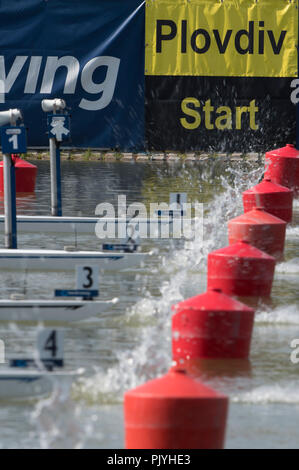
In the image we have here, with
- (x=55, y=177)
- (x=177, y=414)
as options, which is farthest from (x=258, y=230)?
(x=177, y=414)

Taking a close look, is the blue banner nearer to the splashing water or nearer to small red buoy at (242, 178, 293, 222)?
the splashing water

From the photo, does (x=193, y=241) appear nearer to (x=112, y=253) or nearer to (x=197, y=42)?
(x=112, y=253)

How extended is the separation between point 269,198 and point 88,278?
631cm

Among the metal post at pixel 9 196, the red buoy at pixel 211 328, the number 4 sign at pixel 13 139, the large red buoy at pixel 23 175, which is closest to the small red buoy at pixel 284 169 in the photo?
the large red buoy at pixel 23 175

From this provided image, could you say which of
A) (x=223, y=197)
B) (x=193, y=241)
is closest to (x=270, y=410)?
(x=193, y=241)

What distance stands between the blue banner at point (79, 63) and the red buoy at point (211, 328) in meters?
15.2

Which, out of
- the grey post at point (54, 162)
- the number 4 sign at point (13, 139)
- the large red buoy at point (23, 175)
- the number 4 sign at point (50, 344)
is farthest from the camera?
the large red buoy at point (23, 175)

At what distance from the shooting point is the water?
6637mm

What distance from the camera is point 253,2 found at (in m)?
23.0

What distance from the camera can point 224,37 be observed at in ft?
75.7

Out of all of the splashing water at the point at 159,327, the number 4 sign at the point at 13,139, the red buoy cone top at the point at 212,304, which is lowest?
the splashing water at the point at 159,327

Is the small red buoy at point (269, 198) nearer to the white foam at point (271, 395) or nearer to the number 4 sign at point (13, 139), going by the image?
the number 4 sign at point (13, 139)

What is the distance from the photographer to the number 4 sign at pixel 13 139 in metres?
11.5
